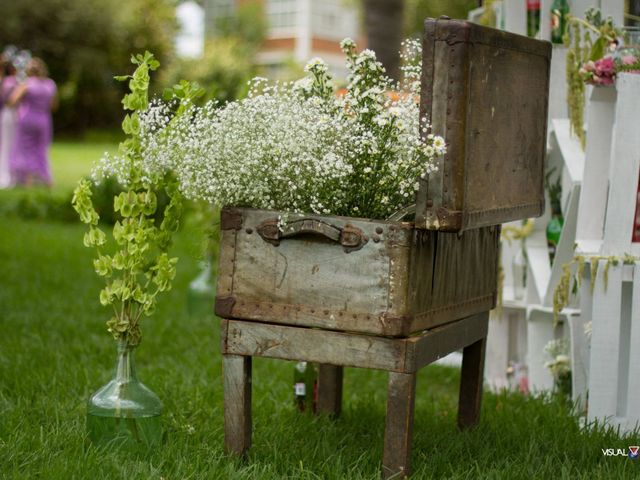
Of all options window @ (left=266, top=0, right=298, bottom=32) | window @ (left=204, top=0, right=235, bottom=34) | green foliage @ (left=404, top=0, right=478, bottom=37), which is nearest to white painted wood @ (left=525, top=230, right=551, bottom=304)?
green foliage @ (left=404, top=0, right=478, bottom=37)

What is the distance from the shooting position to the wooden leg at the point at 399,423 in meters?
3.36

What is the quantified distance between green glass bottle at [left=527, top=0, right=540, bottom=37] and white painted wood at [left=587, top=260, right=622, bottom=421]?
1611 mm

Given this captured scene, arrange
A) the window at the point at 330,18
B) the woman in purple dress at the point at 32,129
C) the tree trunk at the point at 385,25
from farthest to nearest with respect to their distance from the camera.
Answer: the window at the point at 330,18 < the woman in purple dress at the point at 32,129 < the tree trunk at the point at 385,25

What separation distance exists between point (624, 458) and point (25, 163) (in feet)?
43.9

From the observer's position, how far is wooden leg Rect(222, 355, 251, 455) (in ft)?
11.8

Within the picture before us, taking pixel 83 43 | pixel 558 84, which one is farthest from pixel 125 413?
pixel 83 43

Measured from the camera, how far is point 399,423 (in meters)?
3.37

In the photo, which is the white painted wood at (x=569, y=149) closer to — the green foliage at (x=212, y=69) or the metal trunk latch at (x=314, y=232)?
the metal trunk latch at (x=314, y=232)

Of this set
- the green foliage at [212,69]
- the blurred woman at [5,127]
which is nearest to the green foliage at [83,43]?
the green foliage at [212,69]

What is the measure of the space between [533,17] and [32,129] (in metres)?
11.7

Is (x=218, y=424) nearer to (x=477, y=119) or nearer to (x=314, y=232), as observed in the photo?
(x=314, y=232)

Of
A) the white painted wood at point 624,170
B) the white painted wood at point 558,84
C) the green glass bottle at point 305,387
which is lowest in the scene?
the green glass bottle at point 305,387

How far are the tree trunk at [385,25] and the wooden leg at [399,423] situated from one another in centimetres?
791

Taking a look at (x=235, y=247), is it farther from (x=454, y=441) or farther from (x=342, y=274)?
(x=454, y=441)
